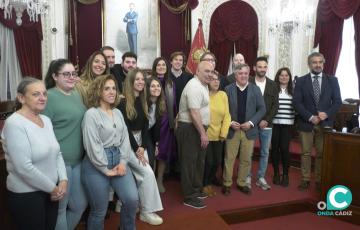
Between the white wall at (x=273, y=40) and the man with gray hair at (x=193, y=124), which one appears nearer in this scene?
the man with gray hair at (x=193, y=124)

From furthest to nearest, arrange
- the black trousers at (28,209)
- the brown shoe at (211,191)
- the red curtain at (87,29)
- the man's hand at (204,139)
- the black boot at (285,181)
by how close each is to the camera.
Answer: the red curtain at (87,29) < the black boot at (285,181) < the brown shoe at (211,191) < the man's hand at (204,139) < the black trousers at (28,209)

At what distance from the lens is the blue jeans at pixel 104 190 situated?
232cm

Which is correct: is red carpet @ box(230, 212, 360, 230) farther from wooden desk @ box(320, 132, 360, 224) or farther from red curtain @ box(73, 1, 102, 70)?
red curtain @ box(73, 1, 102, 70)

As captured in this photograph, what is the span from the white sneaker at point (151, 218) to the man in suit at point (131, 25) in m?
3.78

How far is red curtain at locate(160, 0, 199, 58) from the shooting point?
6277 mm

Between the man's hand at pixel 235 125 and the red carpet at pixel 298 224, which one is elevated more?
the man's hand at pixel 235 125

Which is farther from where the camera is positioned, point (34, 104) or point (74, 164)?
point (74, 164)

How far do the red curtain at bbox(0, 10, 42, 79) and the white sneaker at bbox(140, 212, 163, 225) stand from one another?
359 cm

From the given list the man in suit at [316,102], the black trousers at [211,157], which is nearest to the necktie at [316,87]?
the man in suit at [316,102]

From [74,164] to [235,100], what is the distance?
201cm

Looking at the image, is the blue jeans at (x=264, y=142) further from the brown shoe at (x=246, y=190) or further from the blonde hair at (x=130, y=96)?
the blonde hair at (x=130, y=96)

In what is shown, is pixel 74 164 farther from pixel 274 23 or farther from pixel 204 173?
pixel 274 23

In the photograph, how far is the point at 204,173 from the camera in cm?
380

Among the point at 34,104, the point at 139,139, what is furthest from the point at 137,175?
the point at 34,104
